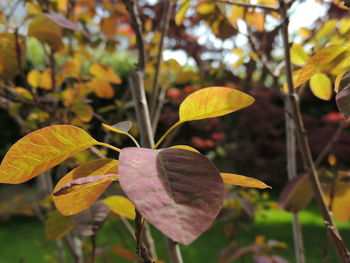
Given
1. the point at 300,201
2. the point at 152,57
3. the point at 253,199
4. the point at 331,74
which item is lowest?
the point at 253,199

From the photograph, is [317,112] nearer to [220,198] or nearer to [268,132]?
[268,132]

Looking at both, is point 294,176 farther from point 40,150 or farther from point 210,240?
point 210,240

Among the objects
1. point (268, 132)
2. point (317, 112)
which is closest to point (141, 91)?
point (268, 132)

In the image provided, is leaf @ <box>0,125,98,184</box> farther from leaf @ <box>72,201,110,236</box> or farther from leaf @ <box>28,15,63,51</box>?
leaf @ <box>28,15,63,51</box>

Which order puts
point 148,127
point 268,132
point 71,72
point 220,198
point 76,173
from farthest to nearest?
point 268,132, point 71,72, point 148,127, point 76,173, point 220,198

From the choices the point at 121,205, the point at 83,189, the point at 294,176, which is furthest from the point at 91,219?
the point at 294,176

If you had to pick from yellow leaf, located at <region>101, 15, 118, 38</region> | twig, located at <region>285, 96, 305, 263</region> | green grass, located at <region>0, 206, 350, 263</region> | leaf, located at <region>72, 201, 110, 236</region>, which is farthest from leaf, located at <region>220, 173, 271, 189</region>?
green grass, located at <region>0, 206, 350, 263</region>
